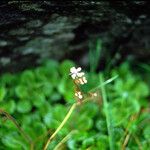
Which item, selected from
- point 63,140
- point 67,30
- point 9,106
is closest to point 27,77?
point 9,106

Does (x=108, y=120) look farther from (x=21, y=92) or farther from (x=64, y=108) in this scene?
(x=21, y=92)

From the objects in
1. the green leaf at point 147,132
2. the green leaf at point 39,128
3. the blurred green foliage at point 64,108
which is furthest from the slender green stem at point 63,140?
the green leaf at point 147,132

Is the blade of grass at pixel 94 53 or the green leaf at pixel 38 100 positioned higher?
the blade of grass at pixel 94 53

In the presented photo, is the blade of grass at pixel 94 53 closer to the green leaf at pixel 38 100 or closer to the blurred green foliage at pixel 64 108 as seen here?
the blurred green foliage at pixel 64 108

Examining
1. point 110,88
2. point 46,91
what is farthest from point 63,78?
point 110,88

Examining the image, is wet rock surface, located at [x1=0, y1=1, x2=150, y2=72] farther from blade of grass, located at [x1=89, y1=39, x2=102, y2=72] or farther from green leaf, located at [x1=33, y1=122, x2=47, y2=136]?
green leaf, located at [x1=33, y1=122, x2=47, y2=136]
